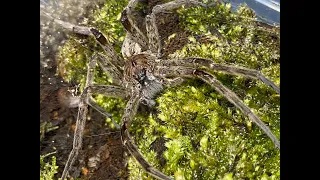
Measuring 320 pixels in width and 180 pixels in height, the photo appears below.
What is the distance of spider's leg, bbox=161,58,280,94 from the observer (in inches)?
34.6

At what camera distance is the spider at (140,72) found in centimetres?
92

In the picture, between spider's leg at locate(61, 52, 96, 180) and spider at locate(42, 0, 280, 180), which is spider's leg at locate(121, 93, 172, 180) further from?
spider's leg at locate(61, 52, 96, 180)

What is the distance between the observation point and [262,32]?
1.03 metres

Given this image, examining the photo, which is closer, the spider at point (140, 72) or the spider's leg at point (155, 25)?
the spider at point (140, 72)

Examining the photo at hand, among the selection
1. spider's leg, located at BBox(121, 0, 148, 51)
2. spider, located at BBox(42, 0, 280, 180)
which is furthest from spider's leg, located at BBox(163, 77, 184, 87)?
spider's leg, located at BBox(121, 0, 148, 51)

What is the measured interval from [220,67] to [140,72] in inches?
9.0

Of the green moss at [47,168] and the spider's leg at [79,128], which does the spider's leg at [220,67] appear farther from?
the green moss at [47,168]

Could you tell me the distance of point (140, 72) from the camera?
3.43 ft

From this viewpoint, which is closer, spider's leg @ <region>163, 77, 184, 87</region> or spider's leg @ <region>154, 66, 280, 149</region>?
spider's leg @ <region>154, 66, 280, 149</region>

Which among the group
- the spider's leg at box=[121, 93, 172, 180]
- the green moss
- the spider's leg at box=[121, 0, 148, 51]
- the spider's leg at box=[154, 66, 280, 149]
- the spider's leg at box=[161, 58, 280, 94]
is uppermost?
the spider's leg at box=[121, 0, 148, 51]

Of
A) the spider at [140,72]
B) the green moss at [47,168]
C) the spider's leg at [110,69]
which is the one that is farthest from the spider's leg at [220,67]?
the green moss at [47,168]

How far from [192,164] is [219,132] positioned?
10cm
